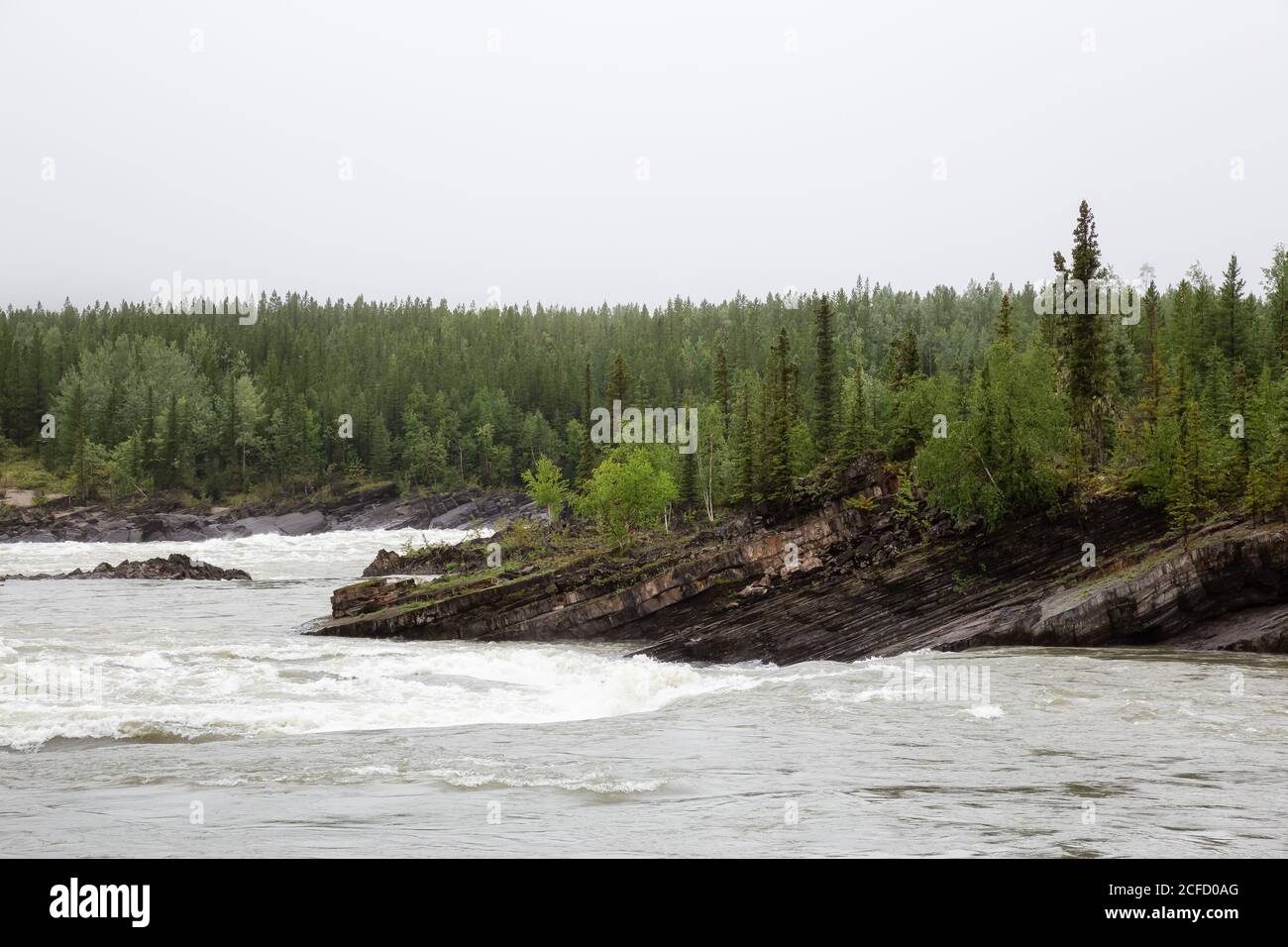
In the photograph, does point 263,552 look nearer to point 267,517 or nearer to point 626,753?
point 267,517

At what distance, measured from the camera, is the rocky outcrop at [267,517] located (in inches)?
4532

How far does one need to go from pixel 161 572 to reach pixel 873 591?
50.7 m

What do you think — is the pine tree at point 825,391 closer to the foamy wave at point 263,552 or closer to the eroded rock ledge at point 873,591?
the foamy wave at point 263,552

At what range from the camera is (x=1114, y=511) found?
45.9m

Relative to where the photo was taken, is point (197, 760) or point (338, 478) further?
point (338, 478)

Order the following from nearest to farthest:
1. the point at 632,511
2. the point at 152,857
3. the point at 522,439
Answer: the point at 152,857 → the point at 632,511 → the point at 522,439

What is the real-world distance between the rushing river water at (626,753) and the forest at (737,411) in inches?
503

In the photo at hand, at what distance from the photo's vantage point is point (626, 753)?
22500 mm

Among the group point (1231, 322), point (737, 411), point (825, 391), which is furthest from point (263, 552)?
point (1231, 322)

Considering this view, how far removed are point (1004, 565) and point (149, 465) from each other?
123182 mm
